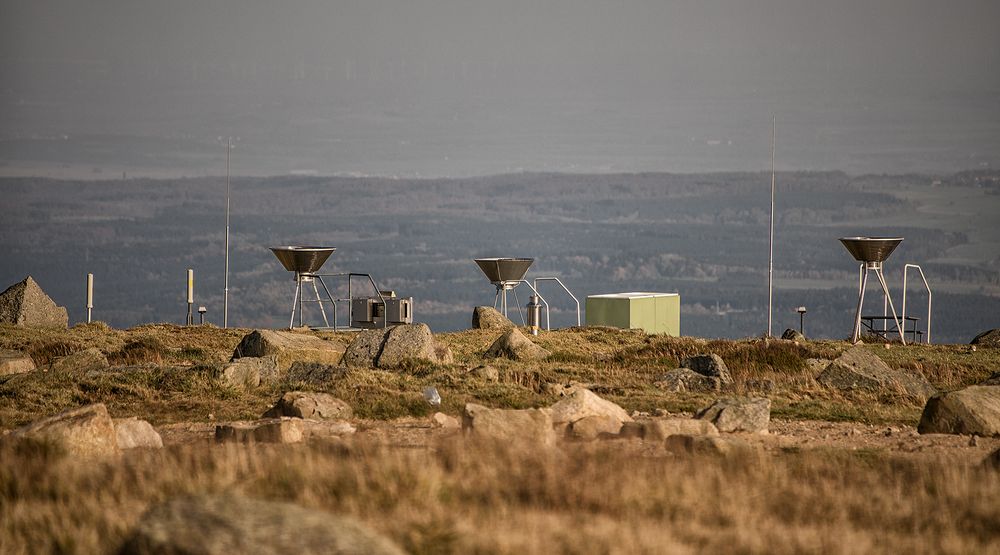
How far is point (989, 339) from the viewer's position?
111 ft

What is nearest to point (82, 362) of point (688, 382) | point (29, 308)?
point (688, 382)

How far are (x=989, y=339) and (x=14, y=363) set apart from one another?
23893mm

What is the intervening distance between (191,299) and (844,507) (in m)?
30.4

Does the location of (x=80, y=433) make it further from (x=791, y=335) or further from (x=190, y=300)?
(x=791, y=335)

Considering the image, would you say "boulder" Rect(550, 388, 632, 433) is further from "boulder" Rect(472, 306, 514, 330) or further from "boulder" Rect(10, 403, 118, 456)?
"boulder" Rect(472, 306, 514, 330)

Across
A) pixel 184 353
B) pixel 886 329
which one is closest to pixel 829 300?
pixel 886 329

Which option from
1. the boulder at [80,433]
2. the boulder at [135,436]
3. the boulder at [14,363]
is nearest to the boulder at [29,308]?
the boulder at [14,363]

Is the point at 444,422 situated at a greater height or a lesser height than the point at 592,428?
lesser

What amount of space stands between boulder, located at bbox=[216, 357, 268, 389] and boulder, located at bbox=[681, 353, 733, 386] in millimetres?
7294

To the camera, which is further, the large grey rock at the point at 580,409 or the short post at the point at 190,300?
the short post at the point at 190,300

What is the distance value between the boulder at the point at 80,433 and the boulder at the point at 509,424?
3.65 meters

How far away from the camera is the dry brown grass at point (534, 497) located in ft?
29.7

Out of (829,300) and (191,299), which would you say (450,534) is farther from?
(829,300)

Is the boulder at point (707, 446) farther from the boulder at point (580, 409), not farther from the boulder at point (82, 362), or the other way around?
the boulder at point (82, 362)
